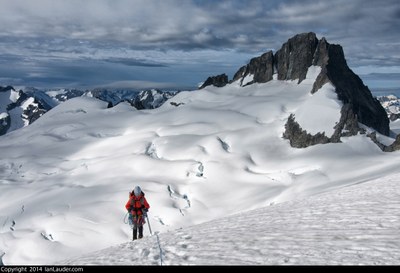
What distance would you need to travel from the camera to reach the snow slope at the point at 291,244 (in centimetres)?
818

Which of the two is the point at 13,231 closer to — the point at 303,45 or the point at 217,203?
the point at 217,203

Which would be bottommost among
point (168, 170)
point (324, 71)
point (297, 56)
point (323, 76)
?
point (168, 170)

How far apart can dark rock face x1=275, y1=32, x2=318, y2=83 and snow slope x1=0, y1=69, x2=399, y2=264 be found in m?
4.29

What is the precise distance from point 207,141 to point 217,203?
38.5 m

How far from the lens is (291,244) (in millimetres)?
9414

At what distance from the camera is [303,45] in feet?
544

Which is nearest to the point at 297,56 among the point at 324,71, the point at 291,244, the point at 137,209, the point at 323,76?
the point at 324,71

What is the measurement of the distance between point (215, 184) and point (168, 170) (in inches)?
653

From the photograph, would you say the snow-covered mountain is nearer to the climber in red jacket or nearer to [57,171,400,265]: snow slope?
[57,171,400,265]: snow slope

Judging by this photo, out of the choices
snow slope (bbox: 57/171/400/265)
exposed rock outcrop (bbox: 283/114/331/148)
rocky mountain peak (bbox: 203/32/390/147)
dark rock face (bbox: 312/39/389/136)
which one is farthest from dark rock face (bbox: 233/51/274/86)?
snow slope (bbox: 57/171/400/265)

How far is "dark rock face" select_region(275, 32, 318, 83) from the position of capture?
164250 mm

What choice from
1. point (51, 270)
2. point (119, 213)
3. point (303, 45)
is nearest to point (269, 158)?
point (119, 213)

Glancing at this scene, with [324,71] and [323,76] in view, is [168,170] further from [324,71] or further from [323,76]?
[324,71]

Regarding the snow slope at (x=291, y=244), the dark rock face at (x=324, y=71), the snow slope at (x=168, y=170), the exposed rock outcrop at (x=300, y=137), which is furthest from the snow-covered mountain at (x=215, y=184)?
the dark rock face at (x=324, y=71)
